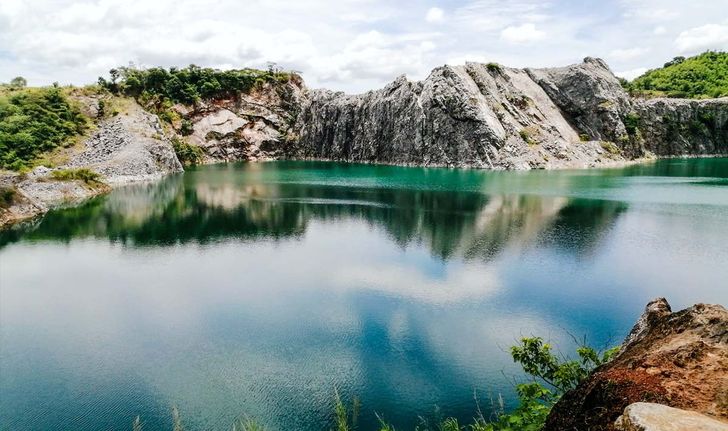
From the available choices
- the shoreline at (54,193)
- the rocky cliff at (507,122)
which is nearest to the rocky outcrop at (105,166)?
the shoreline at (54,193)

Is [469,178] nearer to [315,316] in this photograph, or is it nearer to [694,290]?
[694,290]

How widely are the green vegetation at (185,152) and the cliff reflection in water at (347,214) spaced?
35474 mm

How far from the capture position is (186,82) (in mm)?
124062

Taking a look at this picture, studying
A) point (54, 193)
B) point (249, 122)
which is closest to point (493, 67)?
point (249, 122)

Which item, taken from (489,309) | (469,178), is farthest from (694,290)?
(469,178)

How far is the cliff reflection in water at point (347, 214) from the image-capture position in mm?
40375

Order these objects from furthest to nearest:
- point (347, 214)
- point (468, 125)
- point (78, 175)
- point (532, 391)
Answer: point (468, 125) → point (78, 175) → point (347, 214) → point (532, 391)

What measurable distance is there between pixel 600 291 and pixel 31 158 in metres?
75.1

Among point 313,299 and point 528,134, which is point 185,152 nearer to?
point 528,134

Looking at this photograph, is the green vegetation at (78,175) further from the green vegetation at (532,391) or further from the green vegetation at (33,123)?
the green vegetation at (532,391)

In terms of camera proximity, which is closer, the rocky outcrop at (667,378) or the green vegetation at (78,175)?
the rocky outcrop at (667,378)

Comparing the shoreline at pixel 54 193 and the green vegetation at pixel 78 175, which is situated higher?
the green vegetation at pixel 78 175

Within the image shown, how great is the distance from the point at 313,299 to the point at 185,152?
96279 mm

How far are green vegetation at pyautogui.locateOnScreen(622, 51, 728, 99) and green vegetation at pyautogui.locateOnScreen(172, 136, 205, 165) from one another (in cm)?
11523
